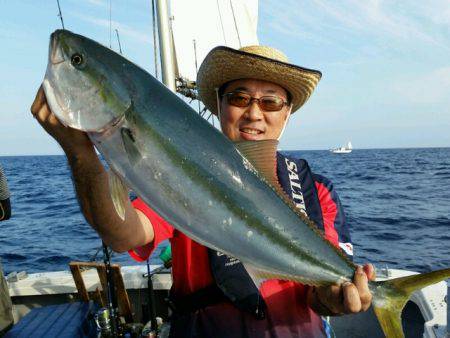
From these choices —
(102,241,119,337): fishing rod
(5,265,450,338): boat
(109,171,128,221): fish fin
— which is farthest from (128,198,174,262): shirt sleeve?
(5,265,450,338): boat

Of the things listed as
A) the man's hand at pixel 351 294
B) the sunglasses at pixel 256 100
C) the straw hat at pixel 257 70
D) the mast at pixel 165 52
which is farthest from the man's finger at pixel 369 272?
the mast at pixel 165 52

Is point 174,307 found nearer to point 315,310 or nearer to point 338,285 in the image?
point 315,310

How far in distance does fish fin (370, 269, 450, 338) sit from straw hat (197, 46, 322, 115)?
1.73m

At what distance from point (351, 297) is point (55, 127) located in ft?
6.42

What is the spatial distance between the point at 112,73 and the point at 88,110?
226 mm

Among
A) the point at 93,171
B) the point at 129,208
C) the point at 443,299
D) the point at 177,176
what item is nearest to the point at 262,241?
the point at 177,176

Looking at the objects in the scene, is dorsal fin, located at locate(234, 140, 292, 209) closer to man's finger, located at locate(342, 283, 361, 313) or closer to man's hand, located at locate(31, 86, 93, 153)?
man's finger, located at locate(342, 283, 361, 313)

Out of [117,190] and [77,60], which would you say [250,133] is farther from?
[77,60]

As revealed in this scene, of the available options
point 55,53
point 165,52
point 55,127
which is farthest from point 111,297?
point 165,52

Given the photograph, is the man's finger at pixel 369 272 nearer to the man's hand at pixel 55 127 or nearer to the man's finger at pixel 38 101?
the man's hand at pixel 55 127

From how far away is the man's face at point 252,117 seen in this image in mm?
3039

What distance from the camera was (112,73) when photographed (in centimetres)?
197

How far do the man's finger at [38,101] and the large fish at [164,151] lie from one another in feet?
0.26

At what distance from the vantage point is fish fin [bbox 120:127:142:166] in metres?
1.91
